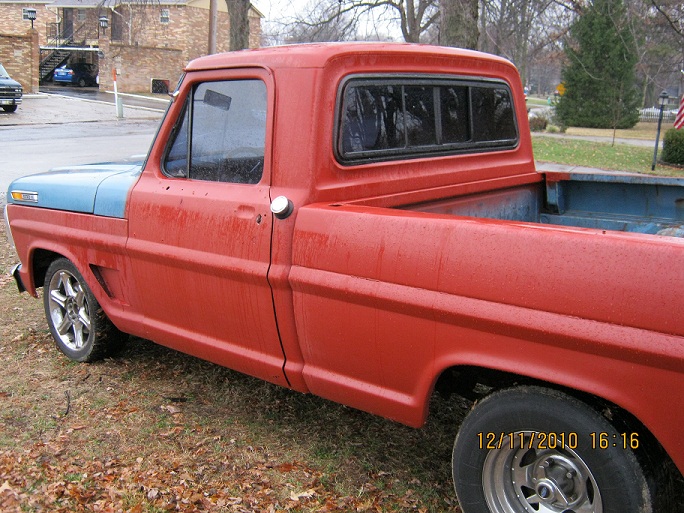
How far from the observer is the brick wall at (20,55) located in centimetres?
3269

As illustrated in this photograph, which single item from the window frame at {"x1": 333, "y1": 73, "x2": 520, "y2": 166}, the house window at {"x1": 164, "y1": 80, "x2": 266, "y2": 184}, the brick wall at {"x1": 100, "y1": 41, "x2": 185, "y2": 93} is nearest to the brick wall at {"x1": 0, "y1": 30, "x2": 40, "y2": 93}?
the brick wall at {"x1": 100, "y1": 41, "x2": 185, "y2": 93}

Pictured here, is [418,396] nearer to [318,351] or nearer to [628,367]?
[318,351]

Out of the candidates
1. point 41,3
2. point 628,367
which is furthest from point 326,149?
point 41,3

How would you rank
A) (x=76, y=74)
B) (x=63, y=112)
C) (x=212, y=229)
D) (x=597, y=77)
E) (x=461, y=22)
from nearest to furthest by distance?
1. (x=212, y=229)
2. (x=461, y=22)
3. (x=63, y=112)
4. (x=597, y=77)
5. (x=76, y=74)

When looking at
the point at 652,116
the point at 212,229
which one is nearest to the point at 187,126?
the point at 212,229

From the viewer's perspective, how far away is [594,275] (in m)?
2.33

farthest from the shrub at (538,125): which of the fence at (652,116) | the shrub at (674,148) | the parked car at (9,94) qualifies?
the parked car at (9,94)

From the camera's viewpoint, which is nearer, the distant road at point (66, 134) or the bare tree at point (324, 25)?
the distant road at point (66, 134)

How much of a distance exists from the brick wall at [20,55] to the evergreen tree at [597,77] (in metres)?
25.1

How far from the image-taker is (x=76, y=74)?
45156 millimetres

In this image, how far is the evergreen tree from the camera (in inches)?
1387

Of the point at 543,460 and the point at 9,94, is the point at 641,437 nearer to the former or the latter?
the point at 543,460

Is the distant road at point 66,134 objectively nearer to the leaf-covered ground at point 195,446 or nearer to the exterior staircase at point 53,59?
the leaf-covered ground at point 195,446

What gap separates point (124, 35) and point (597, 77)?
33270 mm
